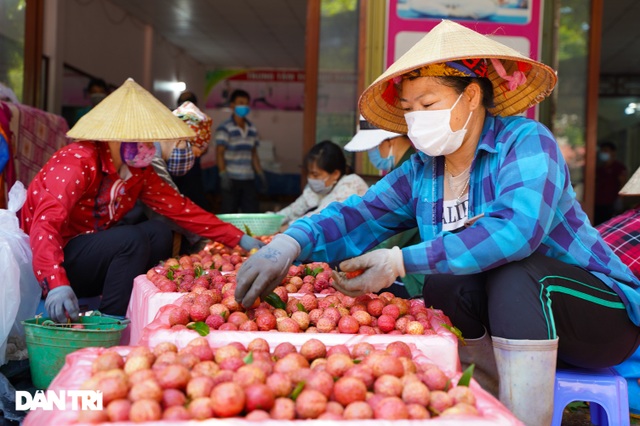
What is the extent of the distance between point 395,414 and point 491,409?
0.61 ft

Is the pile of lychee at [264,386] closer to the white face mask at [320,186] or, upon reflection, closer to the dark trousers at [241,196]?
the white face mask at [320,186]

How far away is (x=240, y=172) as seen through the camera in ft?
24.5

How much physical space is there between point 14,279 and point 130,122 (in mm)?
855

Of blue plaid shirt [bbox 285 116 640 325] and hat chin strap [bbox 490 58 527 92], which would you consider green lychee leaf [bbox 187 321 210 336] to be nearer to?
blue plaid shirt [bbox 285 116 640 325]

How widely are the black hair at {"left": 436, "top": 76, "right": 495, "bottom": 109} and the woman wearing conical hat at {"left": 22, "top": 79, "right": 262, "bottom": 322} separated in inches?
59.0

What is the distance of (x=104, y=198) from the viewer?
3086 mm

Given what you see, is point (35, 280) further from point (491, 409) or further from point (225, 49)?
point (225, 49)

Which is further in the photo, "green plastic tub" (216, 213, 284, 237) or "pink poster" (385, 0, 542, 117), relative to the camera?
"pink poster" (385, 0, 542, 117)

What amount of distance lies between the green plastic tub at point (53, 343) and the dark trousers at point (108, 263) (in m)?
0.57

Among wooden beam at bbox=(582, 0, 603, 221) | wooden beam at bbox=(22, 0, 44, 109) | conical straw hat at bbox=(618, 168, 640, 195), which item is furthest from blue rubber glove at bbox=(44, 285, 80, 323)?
wooden beam at bbox=(22, 0, 44, 109)

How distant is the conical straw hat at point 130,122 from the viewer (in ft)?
9.63

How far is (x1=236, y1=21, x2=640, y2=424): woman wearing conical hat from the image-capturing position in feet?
5.65

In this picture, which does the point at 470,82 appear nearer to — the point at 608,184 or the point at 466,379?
the point at 466,379

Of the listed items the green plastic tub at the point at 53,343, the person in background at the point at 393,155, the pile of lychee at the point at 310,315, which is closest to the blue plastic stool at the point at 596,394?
the pile of lychee at the point at 310,315
